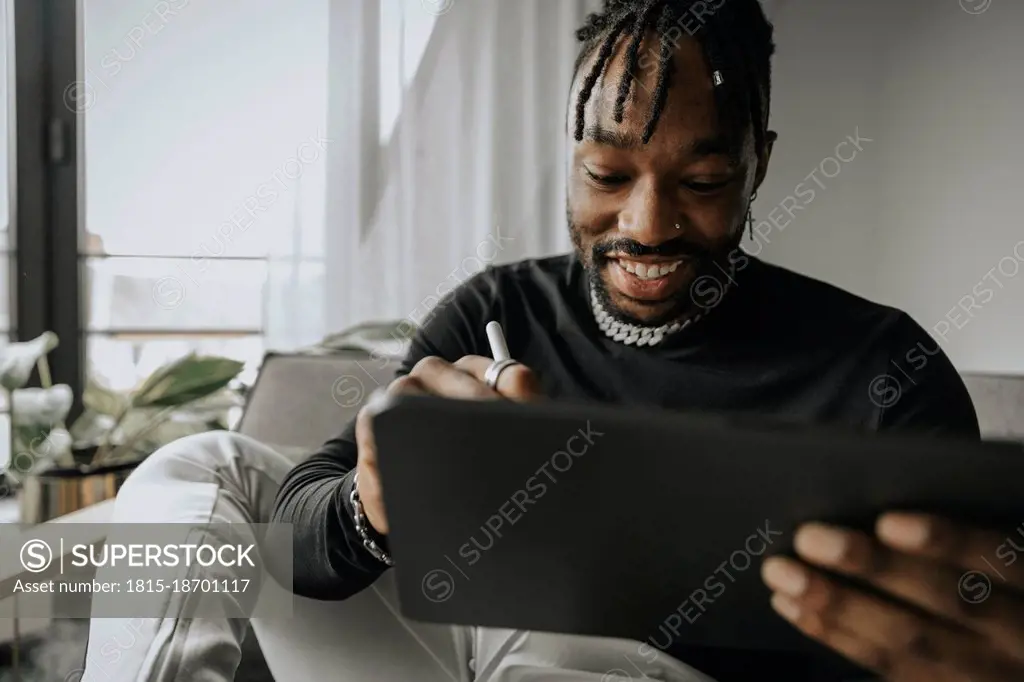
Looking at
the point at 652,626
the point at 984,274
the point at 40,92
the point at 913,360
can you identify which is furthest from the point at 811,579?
the point at 40,92

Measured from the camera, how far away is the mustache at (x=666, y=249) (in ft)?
2.08

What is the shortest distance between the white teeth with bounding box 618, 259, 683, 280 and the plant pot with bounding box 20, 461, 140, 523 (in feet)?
1.92

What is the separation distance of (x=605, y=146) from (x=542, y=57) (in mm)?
753

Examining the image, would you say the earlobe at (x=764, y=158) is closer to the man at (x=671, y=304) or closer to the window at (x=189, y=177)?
the man at (x=671, y=304)

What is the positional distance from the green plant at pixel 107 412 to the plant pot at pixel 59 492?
0.03 m

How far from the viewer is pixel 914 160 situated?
88 centimetres

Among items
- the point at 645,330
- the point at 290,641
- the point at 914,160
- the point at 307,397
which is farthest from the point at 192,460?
the point at 914,160

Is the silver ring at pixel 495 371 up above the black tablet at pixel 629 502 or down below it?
above

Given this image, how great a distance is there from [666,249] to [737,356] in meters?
0.10

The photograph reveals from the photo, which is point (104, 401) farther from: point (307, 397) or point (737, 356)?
point (737, 356)

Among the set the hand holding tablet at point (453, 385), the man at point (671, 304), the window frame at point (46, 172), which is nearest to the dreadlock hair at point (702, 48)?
the man at point (671, 304)

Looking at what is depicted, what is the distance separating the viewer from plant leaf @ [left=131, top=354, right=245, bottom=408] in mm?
964

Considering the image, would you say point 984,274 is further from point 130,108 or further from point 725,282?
point 130,108

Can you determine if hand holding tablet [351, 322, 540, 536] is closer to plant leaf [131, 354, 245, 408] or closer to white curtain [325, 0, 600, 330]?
plant leaf [131, 354, 245, 408]
